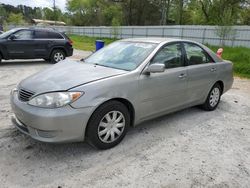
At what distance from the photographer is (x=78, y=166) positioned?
3113mm

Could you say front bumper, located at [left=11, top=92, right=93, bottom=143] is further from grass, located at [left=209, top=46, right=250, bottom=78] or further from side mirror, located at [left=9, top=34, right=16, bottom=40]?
grass, located at [left=209, top=46, right=250, bottom=78]

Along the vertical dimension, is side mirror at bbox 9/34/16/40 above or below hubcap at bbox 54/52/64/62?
above

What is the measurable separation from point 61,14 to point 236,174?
95427 mm

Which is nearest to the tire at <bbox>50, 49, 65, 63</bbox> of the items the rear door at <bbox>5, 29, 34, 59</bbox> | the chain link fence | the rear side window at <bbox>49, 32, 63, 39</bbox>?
the rear side window at <bbox>49, 32, 63, 39</bbox>

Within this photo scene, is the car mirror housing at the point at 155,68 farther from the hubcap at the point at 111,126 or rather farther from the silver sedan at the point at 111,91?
the hubcap at the point at 111,126

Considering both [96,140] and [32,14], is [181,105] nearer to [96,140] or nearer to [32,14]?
[96,140]

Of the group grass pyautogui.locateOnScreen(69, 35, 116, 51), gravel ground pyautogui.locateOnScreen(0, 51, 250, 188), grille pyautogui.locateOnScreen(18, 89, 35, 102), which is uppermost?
grille pyautogui.locateOnScreen(18, 89, 35, 102)

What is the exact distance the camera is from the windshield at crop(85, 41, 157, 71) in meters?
3.92

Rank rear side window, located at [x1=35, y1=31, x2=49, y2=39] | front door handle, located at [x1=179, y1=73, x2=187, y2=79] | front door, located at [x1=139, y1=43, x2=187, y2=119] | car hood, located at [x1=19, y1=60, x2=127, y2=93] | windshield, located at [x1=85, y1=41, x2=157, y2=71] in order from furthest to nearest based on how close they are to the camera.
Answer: rear side window, located at [x1=35, y1=31, x2=49, y2=39] < front door handle, located at [x1=179, y1=73, x2=187, y2=79] < windshield, located at [x1=85, y1=41, x2=157, y2=71] < front door, located at [x1=139, y1=43, x2=187, y2=119] < car hood, located at [x1=19, y1=60, x2=127, y2=93]

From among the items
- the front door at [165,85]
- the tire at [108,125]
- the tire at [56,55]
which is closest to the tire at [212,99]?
the front door at [165,85]

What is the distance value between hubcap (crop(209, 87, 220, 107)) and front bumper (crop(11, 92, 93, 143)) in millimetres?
3134

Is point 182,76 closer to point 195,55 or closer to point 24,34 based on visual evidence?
point 195,55

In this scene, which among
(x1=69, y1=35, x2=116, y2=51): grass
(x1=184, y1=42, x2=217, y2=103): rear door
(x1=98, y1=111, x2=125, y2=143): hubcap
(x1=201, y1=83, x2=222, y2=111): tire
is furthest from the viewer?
(x1=69, y1=35, x2=116, y2=51): grass

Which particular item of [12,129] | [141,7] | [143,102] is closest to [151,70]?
[143,102]
